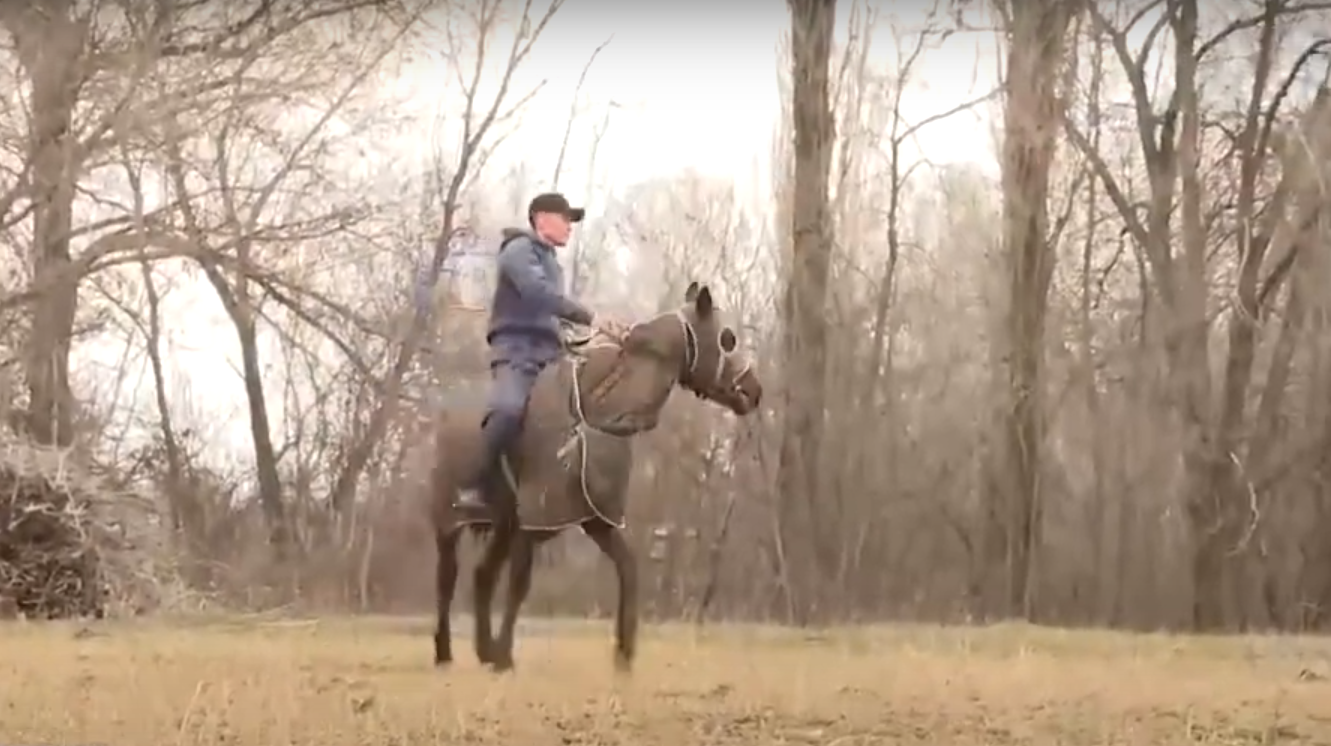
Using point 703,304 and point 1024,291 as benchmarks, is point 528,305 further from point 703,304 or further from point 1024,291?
point 1024,291

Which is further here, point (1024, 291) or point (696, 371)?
point (1024, 291)

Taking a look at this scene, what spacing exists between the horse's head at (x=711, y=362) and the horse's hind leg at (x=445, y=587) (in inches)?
35.8

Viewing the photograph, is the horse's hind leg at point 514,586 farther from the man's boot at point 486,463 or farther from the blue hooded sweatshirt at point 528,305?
the blue hooded sweatshirt at point 528,305

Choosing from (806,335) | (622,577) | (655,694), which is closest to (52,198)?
(806,335)

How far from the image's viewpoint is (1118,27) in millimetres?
9219

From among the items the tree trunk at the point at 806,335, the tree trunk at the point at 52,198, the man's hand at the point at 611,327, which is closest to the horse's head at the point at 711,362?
the man's hand at the point at 611,327

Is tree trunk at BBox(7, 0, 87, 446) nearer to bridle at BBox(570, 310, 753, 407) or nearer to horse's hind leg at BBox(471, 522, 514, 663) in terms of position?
horse's hind leg at BBox(471, 522, 514, 663)

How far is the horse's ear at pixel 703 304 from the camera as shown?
14.7 feet

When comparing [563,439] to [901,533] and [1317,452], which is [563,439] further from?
[1317,452]

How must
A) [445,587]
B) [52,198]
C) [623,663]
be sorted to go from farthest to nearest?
1. [52,198]
2. [445,587]
3. [623,663]

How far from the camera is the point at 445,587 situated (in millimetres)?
4926

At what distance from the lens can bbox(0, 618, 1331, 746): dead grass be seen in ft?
10.3

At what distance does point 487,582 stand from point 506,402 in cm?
66

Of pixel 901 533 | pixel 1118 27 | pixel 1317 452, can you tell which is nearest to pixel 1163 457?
pixel 1317 452
